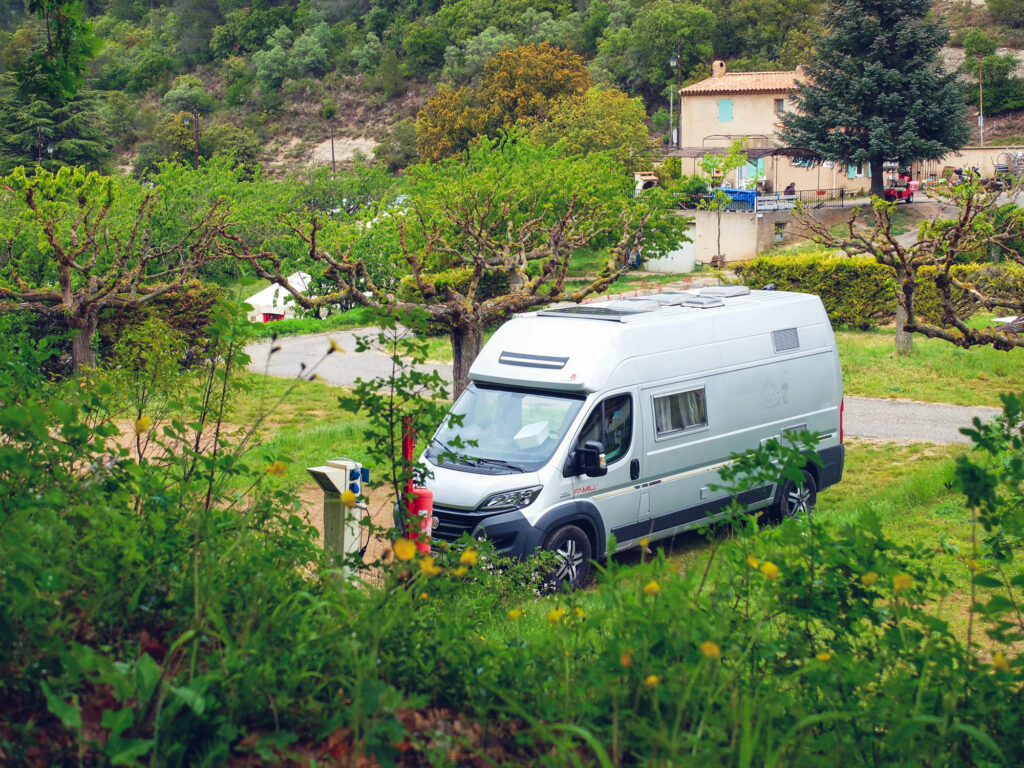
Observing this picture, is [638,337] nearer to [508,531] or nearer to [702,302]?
[702,302]

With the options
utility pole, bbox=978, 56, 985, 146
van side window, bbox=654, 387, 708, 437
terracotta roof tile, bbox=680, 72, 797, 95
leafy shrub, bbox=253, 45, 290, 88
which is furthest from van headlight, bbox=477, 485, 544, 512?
leafy shrub, bbox=253, 45, 290, 88

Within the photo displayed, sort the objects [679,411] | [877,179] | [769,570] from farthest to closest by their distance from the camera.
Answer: [877,179] → [679,411] → [769,570]

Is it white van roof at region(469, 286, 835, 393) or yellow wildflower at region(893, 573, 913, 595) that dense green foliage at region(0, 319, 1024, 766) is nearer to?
yellow wildflower at region(893, 573, 913, 595)

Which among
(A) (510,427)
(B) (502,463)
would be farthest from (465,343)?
(B) (502,463)

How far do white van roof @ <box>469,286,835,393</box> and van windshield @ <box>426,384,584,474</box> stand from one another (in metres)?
0.14

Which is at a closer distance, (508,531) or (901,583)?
(901,583)

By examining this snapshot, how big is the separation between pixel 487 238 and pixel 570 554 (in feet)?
18.0

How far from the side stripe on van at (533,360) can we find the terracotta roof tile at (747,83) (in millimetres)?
50948

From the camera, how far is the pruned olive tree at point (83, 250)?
13047 mm

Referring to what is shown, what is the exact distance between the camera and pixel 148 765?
264 cm

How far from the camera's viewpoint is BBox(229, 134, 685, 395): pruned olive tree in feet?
39.4

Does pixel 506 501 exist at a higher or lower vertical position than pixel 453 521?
higher

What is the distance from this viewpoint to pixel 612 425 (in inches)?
356

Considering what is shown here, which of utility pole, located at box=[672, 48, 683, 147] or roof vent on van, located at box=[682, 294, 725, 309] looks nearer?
roof vent on van, located at box=[682, 294, 725, 309]
